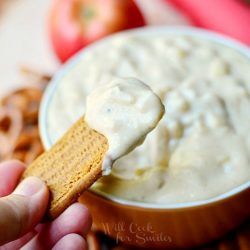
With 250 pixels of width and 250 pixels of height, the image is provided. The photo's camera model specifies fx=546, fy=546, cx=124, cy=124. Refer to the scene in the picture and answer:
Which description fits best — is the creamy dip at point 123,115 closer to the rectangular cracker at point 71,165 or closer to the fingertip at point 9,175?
the rectangular cracker at point 71,165

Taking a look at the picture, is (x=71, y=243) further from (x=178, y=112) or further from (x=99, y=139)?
(x=178, y=112)

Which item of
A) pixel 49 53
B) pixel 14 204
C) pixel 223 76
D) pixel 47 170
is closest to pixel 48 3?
pixel 49 53

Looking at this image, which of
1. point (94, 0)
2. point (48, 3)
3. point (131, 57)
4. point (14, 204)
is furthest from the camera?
point (48, 3)

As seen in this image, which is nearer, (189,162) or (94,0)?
(189,162)

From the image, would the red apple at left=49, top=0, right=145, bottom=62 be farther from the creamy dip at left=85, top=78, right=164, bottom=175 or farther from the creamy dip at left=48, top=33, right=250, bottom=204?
the creamy dip at left=85, top=78, right=164, bottom=175

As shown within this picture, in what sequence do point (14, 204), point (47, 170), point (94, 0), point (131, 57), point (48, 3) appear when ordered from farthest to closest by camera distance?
1. point (48, 3)
2. point (94, 0)
3. point (131, 57)
4. point (47, 170)
5. point (14, 204)

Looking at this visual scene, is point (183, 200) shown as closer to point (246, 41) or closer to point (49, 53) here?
point (246, 41)

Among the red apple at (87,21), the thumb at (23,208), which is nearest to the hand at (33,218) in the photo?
the thumb at (23,208)

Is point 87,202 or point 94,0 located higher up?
point 94,0

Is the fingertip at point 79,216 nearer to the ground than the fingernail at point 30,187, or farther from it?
nearer to the ground
